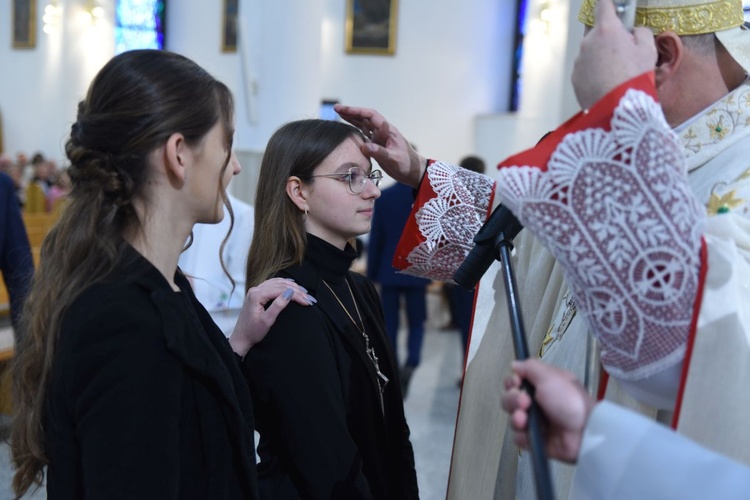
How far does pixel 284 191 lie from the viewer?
212cm

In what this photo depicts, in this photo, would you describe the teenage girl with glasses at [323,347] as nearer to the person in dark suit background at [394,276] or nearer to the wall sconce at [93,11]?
the person in dark suit background at [394,276]

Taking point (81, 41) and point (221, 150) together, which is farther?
point (81, 41)

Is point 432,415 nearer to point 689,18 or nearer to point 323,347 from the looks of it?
point 323,347

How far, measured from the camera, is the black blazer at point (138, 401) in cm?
117

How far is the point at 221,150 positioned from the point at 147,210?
177 mm

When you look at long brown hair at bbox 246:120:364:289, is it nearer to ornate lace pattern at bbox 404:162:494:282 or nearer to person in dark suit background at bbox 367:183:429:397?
ornate lace pattern at bbox 404:162:494:282

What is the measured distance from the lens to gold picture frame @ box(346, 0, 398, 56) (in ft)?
40.9

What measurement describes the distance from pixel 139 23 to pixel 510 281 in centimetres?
Result: 1484

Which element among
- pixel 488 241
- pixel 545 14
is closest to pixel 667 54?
pixel 488 241

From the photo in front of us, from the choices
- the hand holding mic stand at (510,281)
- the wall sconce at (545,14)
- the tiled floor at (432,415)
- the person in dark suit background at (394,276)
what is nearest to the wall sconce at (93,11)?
the wall sconce at (545,14)

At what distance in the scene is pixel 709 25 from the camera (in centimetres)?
137

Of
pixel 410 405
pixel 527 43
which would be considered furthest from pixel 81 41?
pixel 410 405

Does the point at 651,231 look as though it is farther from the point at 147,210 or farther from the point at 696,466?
the point at 147,210

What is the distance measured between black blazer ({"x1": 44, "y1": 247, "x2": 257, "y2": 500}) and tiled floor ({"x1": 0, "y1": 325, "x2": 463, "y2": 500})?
78.4 inches
